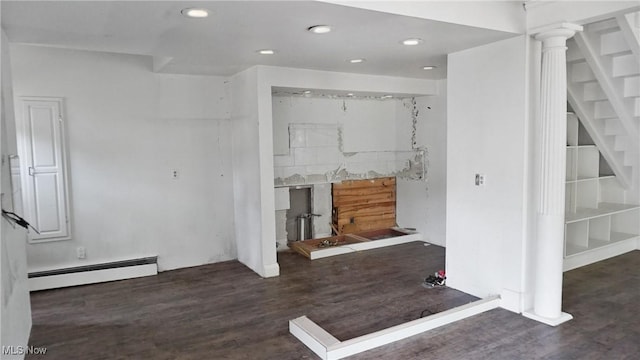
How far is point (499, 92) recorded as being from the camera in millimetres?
3611

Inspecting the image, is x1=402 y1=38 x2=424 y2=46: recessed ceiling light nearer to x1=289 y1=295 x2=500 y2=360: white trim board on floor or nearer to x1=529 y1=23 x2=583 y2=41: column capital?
x1=529 y1=23 x2=583 y2=41: column capital

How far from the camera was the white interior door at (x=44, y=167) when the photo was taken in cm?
430

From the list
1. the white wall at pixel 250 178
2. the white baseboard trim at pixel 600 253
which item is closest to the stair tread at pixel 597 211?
the white baseboard trim at pixel 600 253

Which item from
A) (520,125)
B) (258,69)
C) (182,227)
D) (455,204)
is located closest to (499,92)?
(520,125)

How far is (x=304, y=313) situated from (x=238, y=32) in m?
2.31

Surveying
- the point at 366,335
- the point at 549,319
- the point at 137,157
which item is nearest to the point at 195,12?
the point at 366,335

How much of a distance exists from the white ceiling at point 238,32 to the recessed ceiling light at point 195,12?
0.15 ft

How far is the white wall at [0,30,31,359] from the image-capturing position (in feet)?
7.80

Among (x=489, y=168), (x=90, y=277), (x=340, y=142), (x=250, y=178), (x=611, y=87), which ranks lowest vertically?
(x=90, y=277)

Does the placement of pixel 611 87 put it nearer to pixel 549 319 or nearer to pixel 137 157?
pixel 549 319

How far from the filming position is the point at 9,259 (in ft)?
8.39

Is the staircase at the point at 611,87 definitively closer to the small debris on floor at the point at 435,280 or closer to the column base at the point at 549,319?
the column base at the point at 549,319

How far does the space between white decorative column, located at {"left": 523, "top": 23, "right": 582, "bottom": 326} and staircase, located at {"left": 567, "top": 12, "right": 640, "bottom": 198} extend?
0.62 meters

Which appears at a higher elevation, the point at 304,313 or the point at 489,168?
the point at 489,168
